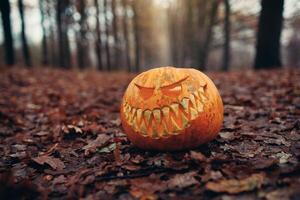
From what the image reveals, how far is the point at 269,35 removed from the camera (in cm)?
915

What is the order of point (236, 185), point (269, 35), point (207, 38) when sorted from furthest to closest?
point (207, 38), point (269, 35), point (236, 185)

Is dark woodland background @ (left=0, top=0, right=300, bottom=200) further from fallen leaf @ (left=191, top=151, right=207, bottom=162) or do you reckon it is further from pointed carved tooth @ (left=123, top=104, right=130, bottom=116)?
pointed carved tooth @ (left=123, top=104, right=130, bottom=116)

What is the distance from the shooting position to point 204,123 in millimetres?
2973

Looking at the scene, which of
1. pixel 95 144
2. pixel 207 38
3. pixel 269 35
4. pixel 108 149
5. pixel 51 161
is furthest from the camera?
pixel 207 38

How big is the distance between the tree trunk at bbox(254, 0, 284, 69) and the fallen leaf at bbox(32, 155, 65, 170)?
7.94 metres

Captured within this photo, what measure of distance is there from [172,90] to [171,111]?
0.22m

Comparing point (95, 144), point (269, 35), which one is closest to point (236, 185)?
point (95, 144)

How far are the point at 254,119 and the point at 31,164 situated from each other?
9.77ft

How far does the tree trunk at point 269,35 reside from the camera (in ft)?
29.0

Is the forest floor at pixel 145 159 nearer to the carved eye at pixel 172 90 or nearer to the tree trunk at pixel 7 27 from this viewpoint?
the carved eye at pixel 172 90

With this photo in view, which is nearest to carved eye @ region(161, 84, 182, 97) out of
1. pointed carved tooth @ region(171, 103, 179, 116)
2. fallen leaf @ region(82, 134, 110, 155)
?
pointed carved tooth @ region(171, 103, 179, 116)

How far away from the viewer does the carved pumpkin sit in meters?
2.92

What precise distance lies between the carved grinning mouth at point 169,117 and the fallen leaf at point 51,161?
92cm

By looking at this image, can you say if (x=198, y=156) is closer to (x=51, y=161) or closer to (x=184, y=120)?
(x=184, y=120)
